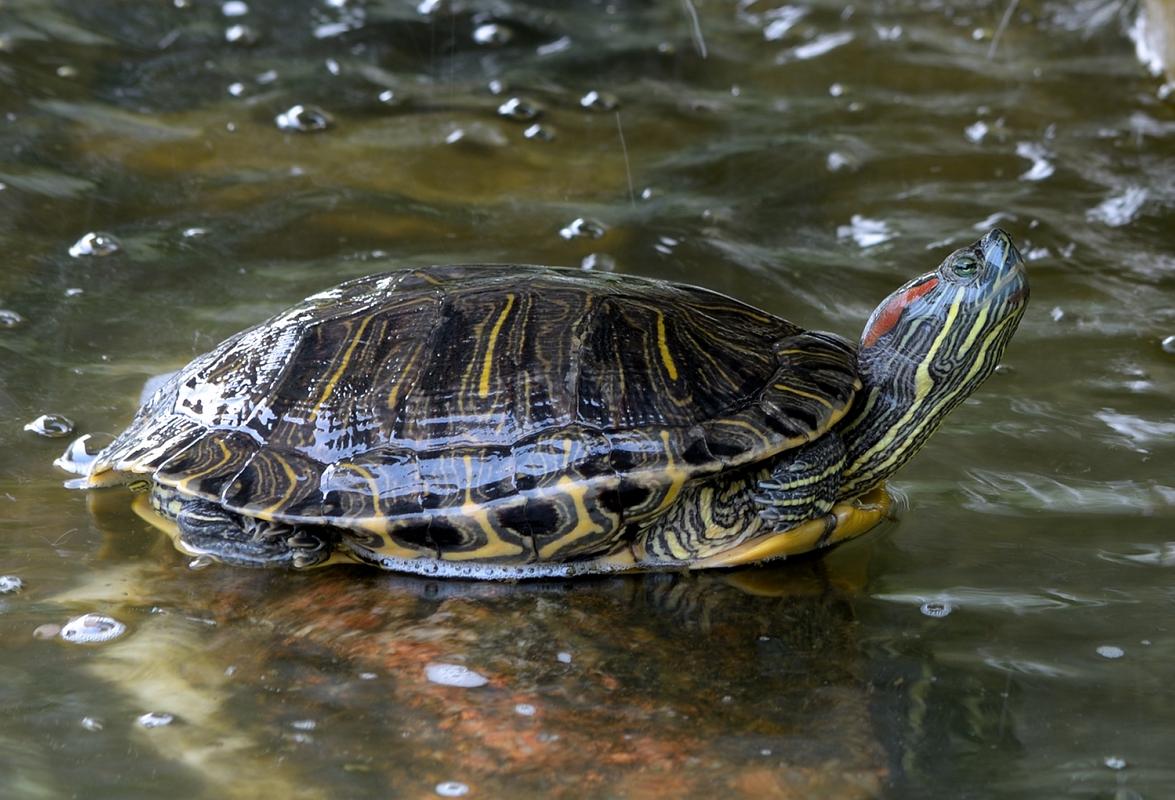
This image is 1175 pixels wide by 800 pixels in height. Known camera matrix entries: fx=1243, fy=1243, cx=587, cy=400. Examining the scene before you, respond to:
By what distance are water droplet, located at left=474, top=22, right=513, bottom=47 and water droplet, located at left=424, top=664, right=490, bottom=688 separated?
20.3ft

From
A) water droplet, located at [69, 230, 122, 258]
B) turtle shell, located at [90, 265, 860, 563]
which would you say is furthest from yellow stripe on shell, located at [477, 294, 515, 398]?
water droplet, located at [69, 230, 122, 258]

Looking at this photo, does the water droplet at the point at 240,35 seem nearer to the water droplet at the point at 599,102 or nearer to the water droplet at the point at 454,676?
the water droplet at the point at 599,102

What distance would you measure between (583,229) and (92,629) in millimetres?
3452

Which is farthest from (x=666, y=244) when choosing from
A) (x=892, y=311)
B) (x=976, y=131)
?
(x=976, y=131)

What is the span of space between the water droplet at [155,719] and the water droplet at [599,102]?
5478mm

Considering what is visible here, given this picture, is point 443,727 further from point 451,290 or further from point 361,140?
point 361,140

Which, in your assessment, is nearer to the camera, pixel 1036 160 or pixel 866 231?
pixel 866 231

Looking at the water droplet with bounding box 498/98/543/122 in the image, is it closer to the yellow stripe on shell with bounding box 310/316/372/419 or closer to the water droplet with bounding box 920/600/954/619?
the yellow stripe on shell with bounding box 310/316/372/419

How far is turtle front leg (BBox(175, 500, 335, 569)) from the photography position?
389cm

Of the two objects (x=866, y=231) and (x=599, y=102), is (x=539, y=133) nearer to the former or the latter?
(x=599, y=102)

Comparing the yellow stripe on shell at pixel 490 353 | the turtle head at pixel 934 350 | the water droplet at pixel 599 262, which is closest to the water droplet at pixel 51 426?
the yellow stripe on shell at pixel 490 353

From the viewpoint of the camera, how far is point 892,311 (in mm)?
4258

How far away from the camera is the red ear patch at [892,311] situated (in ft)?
13.8

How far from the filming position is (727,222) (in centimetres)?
657
